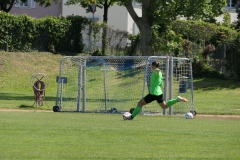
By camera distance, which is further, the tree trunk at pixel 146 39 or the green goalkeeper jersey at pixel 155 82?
the tree trunk at pixel 146 39

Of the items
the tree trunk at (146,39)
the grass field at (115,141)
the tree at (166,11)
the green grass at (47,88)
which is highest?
the tree at (166,11)

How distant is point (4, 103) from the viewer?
101ft

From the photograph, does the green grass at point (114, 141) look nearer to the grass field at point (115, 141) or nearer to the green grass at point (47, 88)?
the grass field at point (115, 141)

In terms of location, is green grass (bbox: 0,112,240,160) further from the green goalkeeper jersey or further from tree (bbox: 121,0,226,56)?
tree (bbox: 121,0,226,56)

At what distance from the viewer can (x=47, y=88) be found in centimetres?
4141

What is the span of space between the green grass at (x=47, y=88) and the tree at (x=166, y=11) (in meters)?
4.16

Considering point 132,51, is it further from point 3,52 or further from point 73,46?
point 3,52

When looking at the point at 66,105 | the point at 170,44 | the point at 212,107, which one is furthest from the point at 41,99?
the point at 170,44

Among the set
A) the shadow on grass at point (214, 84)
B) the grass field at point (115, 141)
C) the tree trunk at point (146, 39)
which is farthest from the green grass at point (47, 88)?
the grass field at point (115, 141)

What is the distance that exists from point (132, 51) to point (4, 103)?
19.3m

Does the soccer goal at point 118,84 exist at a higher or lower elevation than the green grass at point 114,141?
higher

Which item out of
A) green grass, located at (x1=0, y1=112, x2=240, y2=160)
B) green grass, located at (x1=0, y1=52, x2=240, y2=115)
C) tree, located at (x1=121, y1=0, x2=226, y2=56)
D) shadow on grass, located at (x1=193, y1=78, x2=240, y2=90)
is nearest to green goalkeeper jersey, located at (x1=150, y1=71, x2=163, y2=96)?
green grass, located at (x1=0, y1=112, x2=240, y2=160)

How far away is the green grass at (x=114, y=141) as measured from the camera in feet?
42.4

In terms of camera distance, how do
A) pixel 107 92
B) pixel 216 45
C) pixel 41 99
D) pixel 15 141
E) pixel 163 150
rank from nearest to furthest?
pixel 163 150 < pixel 15 141 < pixel 107 92 < pixel 41 99 < pixel 216 45
